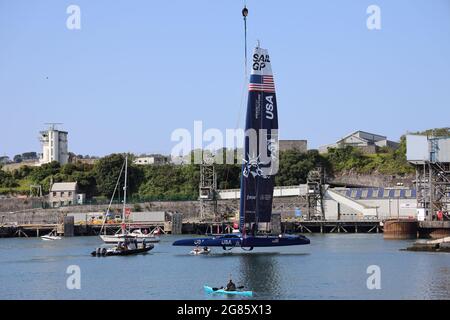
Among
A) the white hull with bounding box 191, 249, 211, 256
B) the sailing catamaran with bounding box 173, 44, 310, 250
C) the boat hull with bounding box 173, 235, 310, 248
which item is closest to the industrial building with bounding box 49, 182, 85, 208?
the sailing catamaran with bounding box 173, 44, 310, 250

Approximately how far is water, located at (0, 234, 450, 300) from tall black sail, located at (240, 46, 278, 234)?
396 centimetres

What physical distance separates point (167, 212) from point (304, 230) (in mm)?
23181

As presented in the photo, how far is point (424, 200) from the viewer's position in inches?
4451

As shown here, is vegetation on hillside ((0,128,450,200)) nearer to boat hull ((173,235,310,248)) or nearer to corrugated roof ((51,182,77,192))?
corrugated roof ((51,182,77,192))

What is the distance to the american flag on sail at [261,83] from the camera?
82938 millimetres

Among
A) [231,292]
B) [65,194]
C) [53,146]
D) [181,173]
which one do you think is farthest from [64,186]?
[231,292]

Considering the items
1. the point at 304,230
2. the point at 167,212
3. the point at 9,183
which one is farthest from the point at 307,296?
the point at 9,183

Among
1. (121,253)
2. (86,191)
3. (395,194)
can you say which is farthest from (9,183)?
(121,253)

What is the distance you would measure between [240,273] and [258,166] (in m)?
19.6

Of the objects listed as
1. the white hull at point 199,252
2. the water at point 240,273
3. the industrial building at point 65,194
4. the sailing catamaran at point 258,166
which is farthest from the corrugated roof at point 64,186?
the white hull at point 199,252
